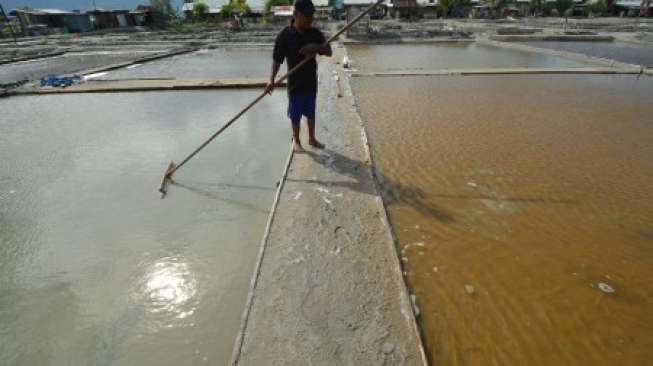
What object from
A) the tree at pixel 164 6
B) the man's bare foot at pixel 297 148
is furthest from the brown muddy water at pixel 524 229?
the tree at pixel 164 6

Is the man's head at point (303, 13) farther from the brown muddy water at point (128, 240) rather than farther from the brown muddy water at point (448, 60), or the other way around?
the brown muddy water at point (448, 60)

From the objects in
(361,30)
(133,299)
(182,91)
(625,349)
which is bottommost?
(625,349)

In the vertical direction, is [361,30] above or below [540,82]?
above

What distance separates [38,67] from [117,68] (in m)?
3.79

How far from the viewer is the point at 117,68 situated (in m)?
11.5

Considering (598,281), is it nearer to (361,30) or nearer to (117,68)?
(117,68)

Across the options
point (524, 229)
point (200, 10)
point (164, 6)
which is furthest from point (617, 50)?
point (164, 6)

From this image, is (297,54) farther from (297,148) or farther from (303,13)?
(297,148)

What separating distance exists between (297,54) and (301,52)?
13 cm

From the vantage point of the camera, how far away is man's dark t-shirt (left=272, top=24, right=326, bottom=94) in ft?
11.4

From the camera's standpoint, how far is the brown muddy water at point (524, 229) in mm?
1971

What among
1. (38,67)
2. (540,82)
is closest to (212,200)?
(540,82)

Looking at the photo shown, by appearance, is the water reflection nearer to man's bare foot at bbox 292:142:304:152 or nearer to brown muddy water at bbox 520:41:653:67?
man's bare foot at bbox 292:142:304:152

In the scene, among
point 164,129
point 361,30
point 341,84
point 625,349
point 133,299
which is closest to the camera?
point 625,349
